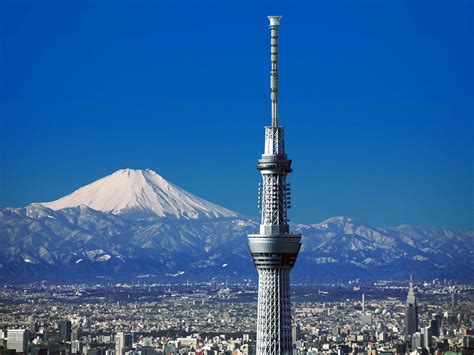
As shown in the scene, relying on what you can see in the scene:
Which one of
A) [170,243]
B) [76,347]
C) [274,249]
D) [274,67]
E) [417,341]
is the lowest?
[76,347]

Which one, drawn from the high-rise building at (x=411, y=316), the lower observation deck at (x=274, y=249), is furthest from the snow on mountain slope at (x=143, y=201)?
the lower observation deck at (x=274, y=249)

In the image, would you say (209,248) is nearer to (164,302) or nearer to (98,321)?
(164,302)

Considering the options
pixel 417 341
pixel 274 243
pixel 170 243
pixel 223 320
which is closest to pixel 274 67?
pixel 274 243

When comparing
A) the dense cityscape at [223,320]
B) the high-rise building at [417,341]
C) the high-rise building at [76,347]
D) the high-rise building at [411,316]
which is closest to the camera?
the dense cityscape at [223,320]

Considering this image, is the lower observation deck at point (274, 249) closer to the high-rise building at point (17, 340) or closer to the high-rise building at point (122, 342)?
the high-rise building at point (17, 340)

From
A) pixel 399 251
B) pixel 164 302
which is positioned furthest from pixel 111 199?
pixel 164 302

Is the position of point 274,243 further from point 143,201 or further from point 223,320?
point 143,201
